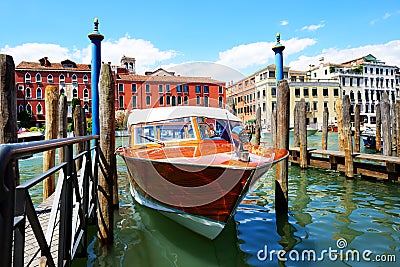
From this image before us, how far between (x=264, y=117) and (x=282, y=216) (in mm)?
43874

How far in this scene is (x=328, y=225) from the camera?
18.6 feet

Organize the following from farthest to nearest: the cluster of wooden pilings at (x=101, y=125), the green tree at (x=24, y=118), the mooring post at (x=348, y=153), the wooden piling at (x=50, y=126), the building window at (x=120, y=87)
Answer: the building window at (x=120, y=87), the green tree at (x=24, y=118), the mooring post at (x=348, y=153), the wooden piling at (x=50, y=126), the cluster of wooden pilings at (x=101, y=125)

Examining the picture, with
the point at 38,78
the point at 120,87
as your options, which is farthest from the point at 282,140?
the point at 38,78

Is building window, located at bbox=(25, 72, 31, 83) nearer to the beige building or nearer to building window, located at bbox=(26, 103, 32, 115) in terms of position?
building window, located at bbox=(26, 103, 32, 115)

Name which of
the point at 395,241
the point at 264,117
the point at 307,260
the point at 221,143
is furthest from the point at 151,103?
the point at 264,117

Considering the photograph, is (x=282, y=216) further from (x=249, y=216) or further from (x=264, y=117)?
(x=264, y=117)

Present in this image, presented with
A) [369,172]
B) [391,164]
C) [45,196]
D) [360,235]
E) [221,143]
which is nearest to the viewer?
[360,235]

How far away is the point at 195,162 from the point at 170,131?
1500 mm

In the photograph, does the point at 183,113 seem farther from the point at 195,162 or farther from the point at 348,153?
the point at 348,153

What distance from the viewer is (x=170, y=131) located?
18.8 feet

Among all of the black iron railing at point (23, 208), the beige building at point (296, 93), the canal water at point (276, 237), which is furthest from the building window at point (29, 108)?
the black iron railing at point (23, 208)

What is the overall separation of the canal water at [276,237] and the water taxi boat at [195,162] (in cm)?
39

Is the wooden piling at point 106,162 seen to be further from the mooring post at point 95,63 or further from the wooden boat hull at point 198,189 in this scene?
the mooring post at point 95,63

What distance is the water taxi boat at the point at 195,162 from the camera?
434 centimetres
